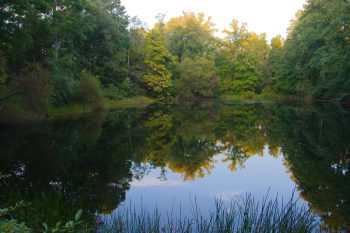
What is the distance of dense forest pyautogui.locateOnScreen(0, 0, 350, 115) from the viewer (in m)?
20.7

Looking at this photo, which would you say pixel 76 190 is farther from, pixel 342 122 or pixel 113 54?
pixel 113 54

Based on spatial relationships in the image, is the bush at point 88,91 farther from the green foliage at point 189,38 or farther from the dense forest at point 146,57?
the green foliage at point 189,38

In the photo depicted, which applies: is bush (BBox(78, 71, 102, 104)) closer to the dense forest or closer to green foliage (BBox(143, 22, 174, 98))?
the dense forest

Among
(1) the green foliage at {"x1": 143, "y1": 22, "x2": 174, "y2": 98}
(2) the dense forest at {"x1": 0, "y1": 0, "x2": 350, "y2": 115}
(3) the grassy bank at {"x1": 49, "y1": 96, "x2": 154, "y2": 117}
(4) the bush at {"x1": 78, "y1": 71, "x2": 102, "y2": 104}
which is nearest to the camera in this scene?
(2) the dense forest at {"x1": 0, "y1": 0, "x2": 350, "y2": 115}

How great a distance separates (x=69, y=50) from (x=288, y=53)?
32503mm

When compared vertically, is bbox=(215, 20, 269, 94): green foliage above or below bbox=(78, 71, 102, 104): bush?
above

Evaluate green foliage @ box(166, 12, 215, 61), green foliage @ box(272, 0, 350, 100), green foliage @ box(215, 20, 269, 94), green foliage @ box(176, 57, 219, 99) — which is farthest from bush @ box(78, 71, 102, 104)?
green foliage @ box(215, 20, 269, 94)

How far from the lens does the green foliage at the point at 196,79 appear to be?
52653 mm

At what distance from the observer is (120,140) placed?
17.6m

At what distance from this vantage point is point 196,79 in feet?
173

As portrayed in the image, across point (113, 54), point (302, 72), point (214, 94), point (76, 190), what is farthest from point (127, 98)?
point (76, 190)

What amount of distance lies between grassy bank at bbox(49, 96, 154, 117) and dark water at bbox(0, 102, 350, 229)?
6.95 meters

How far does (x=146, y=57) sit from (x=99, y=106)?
18299 mm

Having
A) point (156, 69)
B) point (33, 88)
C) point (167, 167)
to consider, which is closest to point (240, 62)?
point (156, 69)
